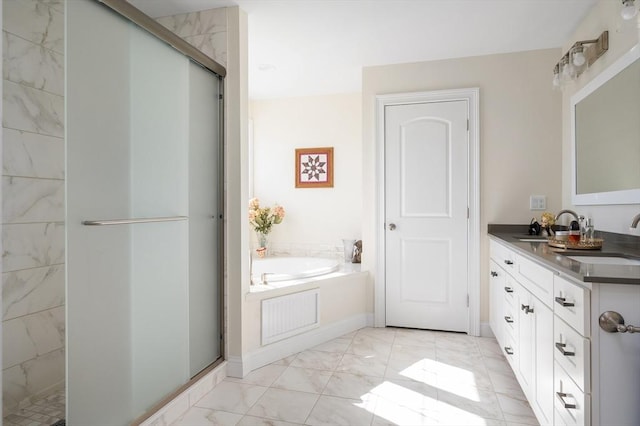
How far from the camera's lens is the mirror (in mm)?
1897

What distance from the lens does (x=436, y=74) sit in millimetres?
3264

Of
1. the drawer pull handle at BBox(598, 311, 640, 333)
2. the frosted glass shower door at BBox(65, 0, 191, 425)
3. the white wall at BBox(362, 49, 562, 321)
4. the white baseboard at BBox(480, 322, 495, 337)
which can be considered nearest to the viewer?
the drawer pull handle at BBox(598, 311, 640, 333)

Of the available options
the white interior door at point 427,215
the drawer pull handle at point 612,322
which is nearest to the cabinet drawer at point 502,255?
the white interior door at point 427,215

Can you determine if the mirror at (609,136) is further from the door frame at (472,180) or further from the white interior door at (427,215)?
the white interior door at (427,215)

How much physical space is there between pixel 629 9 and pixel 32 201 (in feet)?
10.0

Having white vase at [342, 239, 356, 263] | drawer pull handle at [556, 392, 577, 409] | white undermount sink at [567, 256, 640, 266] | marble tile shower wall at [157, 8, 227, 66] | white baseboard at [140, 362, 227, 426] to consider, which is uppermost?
marble tile shower wall at [157, 8, 227, 66]

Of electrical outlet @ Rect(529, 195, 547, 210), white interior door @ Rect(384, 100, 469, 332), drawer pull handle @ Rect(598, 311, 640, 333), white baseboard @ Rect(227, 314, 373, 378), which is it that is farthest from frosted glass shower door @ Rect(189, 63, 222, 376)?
electrical outlet @ Rect(529, 195, 547, 210)

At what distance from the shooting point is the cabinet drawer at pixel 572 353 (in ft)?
3.94

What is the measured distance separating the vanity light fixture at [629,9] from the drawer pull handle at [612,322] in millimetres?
1338

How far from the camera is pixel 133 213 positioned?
1713 millimetres

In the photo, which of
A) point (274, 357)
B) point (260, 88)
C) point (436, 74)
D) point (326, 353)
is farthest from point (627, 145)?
point (260, 88)

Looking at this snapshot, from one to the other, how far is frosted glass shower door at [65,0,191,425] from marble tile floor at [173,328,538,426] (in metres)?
0.47

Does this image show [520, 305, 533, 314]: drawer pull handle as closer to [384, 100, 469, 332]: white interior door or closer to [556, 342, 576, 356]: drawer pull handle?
[556, 342, 576, 356]: drawer pull handle

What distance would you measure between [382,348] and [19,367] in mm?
2264
